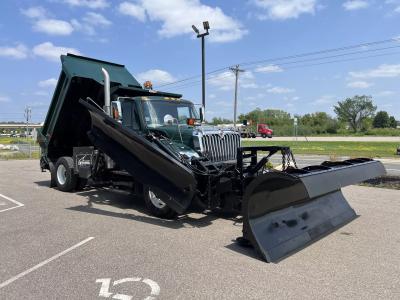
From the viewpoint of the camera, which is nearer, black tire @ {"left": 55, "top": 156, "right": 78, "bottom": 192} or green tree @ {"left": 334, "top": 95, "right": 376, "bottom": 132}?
black tire @ {"left": 55, "top": 156, "right": 78, "bottom": 192}

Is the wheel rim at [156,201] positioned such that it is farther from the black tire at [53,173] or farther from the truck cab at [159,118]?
the black tire at [53,173]

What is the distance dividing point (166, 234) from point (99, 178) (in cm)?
399

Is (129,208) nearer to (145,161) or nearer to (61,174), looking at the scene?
(145,161)

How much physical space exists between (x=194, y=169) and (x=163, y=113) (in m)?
2.27

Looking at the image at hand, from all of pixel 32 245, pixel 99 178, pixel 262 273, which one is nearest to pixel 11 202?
pixel 99 178

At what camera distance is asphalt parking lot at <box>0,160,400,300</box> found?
4.39 metres

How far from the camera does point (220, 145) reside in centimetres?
837

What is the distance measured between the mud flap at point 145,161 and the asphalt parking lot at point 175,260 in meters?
0.64

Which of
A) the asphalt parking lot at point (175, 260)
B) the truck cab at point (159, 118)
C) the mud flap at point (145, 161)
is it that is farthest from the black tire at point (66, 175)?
the truck cab at point (159, 118)

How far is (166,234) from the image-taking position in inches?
264

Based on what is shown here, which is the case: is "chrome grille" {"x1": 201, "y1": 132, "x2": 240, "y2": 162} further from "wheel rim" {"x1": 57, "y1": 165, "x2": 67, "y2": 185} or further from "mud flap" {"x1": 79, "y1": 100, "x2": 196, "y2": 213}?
"wheel rim" {"x1": 57, "y1": 165, "x2": 67, "y2": 185}

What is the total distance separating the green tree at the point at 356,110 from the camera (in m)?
111

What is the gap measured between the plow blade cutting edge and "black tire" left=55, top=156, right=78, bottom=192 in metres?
6.86

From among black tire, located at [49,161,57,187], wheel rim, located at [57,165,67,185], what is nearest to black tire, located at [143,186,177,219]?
wheel rim, located at [57,165,67,185]
